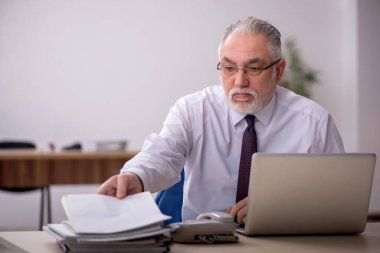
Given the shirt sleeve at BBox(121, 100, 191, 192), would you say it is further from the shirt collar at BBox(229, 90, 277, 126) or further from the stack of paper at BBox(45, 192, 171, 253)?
the stack of paper at BBox(45, 192, 171, 253)

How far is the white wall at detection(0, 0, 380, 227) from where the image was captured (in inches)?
297

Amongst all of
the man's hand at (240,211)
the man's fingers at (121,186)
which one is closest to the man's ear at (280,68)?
the man's hand at (240,211)

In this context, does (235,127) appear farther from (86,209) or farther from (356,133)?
(356,133)

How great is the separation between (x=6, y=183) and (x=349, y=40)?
4781 millimetres

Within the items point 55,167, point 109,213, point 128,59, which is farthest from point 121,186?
point 128,59

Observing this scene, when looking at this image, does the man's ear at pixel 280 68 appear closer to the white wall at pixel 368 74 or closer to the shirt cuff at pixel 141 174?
the shirt cuff at pixel 141 174

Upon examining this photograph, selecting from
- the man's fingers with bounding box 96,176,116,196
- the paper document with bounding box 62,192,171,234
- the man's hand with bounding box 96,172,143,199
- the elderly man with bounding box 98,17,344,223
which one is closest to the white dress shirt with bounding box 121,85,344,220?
the elderly man with bounding box 98,17,344,223

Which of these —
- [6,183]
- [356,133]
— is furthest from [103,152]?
[356,133]

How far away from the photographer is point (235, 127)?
8.77 ft

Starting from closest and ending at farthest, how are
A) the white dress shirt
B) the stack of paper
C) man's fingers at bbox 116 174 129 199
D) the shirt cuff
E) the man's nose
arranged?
the stack of paper < man's fingers at bbox 116 174 129 199 < the shirt cuff < the man's nose < the white dress shirt

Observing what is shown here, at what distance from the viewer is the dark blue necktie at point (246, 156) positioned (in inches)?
98.1

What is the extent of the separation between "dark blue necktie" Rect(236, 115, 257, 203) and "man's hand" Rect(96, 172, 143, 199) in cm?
58

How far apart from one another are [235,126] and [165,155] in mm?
369

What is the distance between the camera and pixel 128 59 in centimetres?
784
